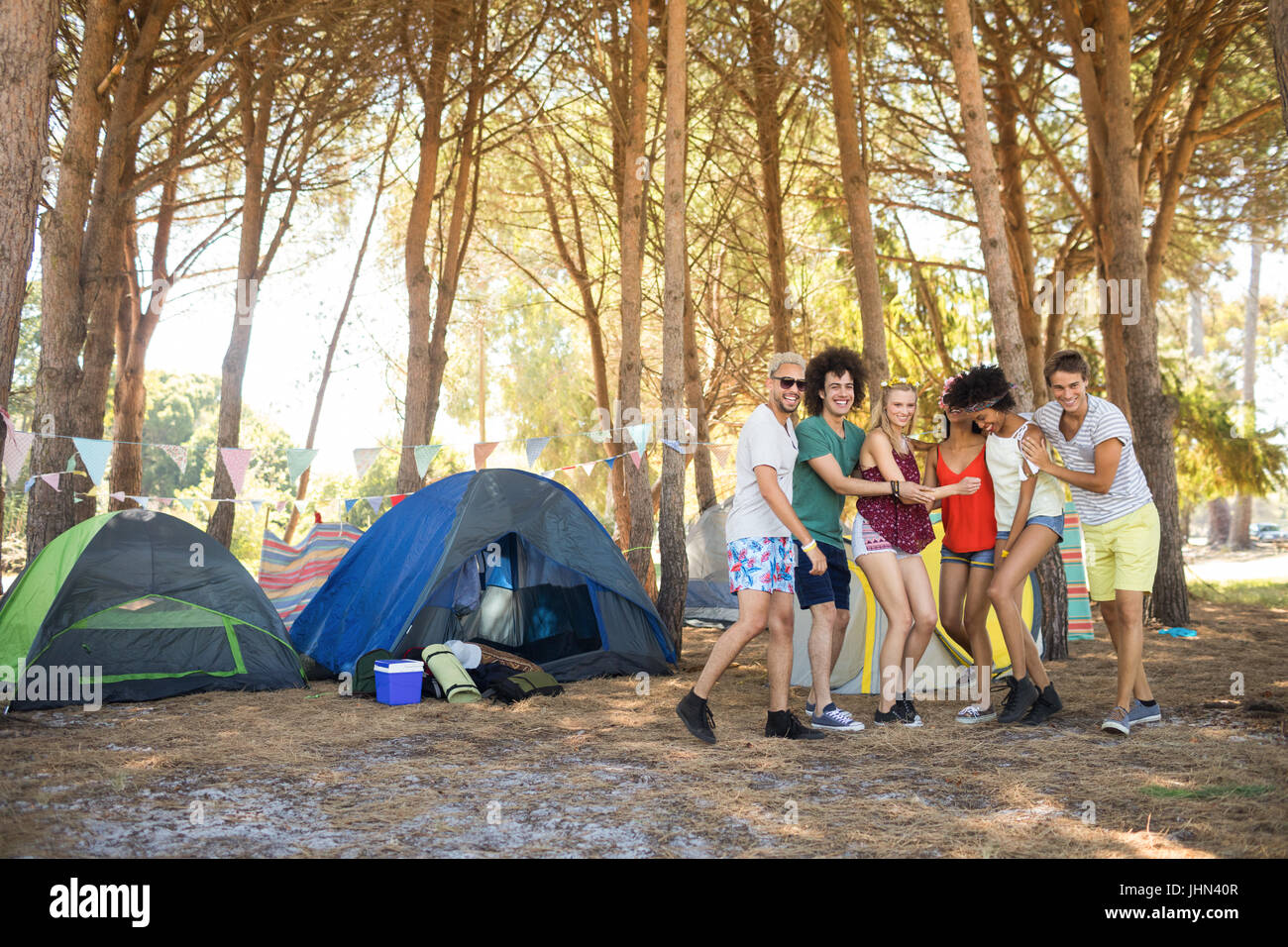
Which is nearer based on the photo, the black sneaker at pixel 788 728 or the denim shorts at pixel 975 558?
the black sneaker at pixel 788 728

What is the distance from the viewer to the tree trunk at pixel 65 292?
6566mm

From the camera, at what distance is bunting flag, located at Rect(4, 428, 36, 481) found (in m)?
6.07

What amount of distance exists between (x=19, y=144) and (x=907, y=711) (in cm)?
506

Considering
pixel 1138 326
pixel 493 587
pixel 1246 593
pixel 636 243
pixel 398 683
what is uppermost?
pixel 636 243

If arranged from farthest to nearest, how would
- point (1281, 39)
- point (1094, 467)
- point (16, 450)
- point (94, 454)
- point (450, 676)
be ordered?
point (94, 454) < point (16, 450) < point (450, 676) < point (1094, 467) < point (1281, 39)

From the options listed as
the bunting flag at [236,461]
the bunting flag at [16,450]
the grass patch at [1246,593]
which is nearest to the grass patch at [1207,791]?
the bunting flag at [16,450]

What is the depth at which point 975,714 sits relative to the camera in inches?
185

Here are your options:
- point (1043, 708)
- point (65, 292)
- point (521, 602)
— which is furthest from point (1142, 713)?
point (65, 292)

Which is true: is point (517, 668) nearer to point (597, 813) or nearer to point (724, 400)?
point (597, 813)

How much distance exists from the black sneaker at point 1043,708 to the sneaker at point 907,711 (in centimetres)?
48

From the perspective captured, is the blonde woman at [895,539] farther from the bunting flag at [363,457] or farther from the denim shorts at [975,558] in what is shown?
the bunting flag at [363,457]

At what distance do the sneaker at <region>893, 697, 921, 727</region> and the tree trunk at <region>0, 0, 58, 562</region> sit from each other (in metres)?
4.43

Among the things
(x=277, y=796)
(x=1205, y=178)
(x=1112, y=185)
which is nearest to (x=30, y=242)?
(x=277, y=796)

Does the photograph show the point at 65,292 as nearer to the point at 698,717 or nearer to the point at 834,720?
Result: the point at 698,717
